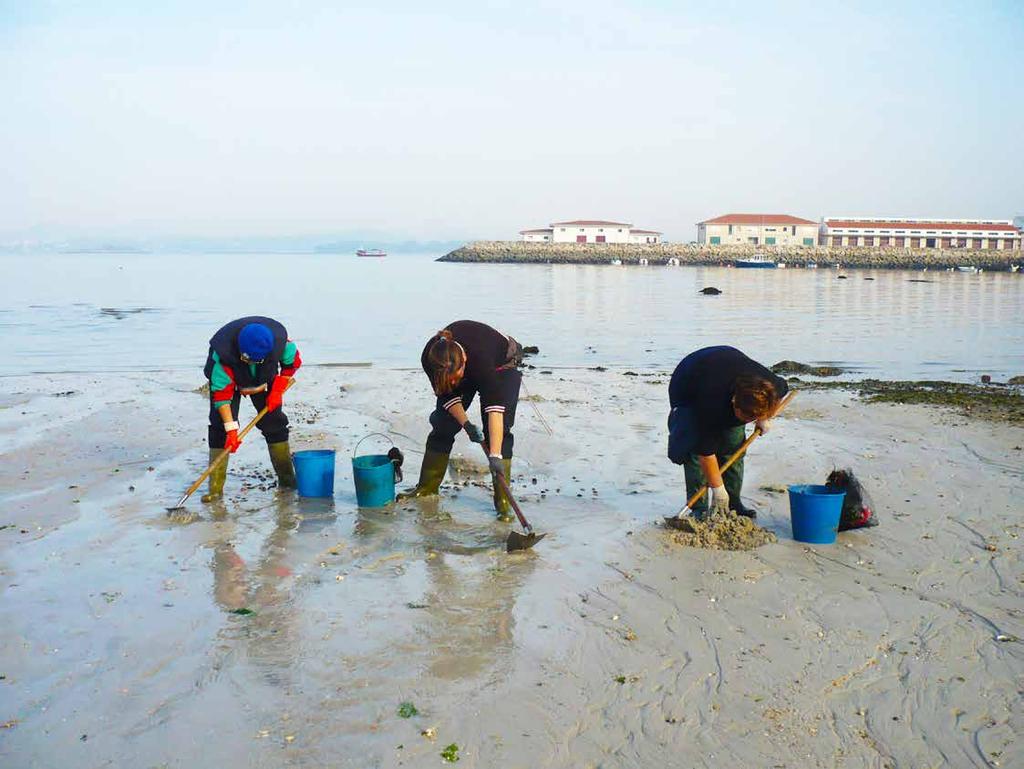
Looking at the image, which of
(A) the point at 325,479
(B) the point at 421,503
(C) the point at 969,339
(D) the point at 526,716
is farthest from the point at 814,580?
(C) the point at 969,339

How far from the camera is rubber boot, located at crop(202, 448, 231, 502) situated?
6.89 metres

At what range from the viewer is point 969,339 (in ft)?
68.9

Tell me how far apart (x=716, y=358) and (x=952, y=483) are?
298 centimetres

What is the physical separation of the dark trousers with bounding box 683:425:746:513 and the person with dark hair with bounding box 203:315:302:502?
3.13 m

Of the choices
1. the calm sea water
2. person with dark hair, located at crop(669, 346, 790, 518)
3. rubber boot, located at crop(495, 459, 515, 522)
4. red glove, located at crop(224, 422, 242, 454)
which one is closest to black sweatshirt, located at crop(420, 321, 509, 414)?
rubber boot, located at crop(495, 459, 515, 522)

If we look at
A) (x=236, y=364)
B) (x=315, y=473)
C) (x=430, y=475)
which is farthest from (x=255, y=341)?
(x=430, y=475)

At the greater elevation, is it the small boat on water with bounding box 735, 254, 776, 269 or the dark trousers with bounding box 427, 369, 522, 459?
the small boat on water with bounding box 735, 254, 776, 269

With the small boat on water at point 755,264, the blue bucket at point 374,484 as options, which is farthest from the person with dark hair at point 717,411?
the small boat on water at point 755,264

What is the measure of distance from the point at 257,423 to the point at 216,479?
547mm

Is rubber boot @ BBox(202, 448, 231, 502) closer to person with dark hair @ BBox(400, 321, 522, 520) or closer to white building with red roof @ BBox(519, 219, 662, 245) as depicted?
person with dark hair @ BBox(400, 321, 522, 520)

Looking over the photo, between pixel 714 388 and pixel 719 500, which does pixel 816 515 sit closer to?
pixel 719 500

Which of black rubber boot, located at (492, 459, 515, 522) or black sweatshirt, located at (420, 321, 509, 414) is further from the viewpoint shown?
black rubber boot, located at (492, 459, 515, 522)

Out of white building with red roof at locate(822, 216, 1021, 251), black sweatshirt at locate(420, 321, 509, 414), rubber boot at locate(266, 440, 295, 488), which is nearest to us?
black sweatshirt at locate(420, 321, 509, 414)

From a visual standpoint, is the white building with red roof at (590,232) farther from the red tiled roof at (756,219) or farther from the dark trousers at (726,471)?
the dark trousers at (726,471)
